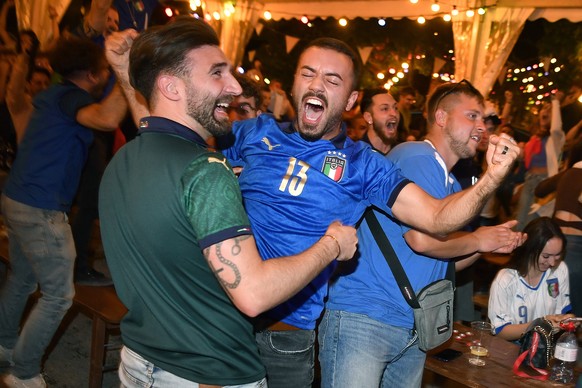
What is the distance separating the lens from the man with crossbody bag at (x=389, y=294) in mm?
2572

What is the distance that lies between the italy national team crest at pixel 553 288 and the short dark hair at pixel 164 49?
10.8 ft

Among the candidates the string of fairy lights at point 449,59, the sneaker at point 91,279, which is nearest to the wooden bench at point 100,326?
the sneaker at point 91,279

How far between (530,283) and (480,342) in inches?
40.3

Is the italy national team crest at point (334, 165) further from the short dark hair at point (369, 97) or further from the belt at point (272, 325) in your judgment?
the short dark hair at point (369, 97)

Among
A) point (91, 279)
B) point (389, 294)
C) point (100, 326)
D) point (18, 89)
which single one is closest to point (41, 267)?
point (100, 326)

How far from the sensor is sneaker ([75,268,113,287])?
481 cm

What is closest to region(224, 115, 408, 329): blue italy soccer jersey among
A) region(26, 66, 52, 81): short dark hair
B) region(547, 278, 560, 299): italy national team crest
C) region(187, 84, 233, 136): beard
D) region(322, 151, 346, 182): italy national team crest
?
region(322, 151, 346, 182): italy national team crest

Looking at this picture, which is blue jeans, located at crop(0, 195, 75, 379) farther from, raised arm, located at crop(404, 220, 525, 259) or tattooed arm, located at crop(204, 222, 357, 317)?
tattooed arm, located at crop(204, 222, 357, 317)

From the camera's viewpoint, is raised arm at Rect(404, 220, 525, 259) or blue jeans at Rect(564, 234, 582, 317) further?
blue jeans at Rect(564, 234, 582, 317)

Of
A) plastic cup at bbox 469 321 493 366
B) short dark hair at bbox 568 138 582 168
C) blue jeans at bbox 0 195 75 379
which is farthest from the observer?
short dark hair at bbox 568 138 582 168

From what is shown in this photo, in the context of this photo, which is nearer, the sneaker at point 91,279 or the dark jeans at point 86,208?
the sneaker at point 91,279

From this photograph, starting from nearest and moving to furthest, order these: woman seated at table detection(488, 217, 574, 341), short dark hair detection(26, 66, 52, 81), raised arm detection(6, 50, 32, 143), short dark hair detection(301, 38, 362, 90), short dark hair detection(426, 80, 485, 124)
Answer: short dark hair detection(301, 38, 362, 90)
short dark hair detection(426, 80, 485, 124)
woman seated at table detection(488, 217, 574, 341)
raised arm detection(6, 50, 32, 143)
short dark hair detection(26, 66, 52, 81)

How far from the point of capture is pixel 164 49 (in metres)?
1.90

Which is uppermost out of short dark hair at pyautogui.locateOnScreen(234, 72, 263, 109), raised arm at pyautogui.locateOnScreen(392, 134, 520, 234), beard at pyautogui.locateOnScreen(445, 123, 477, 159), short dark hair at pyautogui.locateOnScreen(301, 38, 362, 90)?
short dark hair at pyautogui.locateOnScreen(301, 38, 362, 90)
